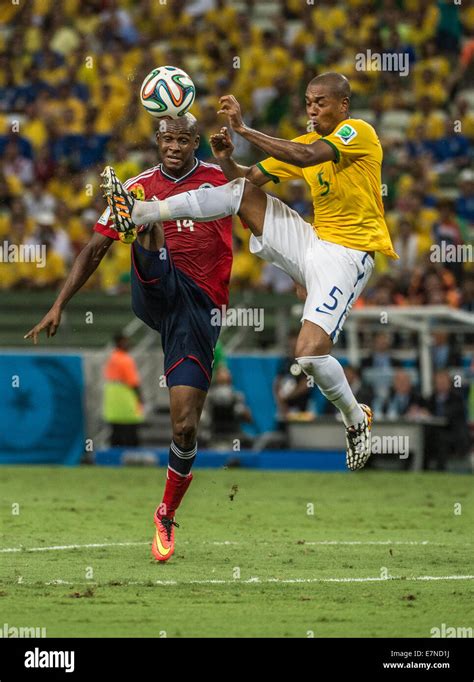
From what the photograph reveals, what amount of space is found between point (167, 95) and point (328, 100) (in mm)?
1143

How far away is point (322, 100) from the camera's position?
1017 cm

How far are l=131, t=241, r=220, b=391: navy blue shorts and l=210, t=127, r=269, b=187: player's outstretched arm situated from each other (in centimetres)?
74

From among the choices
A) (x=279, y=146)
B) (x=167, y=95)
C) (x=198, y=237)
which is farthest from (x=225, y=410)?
(x=279, y=146)

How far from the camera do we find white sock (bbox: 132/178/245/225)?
32.2ft

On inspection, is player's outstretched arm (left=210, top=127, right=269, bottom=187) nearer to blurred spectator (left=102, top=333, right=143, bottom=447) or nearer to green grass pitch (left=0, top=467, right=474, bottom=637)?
green grass pitch (left=0, top=467, right=474, bottom=637)

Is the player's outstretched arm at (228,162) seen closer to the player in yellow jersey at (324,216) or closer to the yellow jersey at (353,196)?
the player in yellow jersey at (324,216)

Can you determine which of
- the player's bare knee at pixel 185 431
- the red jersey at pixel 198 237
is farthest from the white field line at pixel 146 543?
the red jersey at pixel 198 237

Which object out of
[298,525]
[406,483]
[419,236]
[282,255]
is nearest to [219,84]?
[419,236]

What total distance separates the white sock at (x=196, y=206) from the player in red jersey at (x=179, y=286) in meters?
0.30

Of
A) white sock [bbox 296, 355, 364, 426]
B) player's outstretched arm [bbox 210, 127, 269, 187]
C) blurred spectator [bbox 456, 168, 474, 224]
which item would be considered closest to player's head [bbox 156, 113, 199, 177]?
player's outstretched arm [bbox 210, 127, 269, 187]

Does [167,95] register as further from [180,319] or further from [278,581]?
[278,581]

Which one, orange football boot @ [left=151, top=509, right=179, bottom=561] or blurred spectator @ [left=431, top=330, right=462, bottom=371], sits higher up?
blurred spectator @ [left=431, top=330, right=462, bottom=371]

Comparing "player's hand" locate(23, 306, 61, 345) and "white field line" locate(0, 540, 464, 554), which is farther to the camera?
"white field line" locate(0, 540, 464, 554)

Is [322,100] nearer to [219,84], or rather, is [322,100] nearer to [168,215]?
[168,215]
